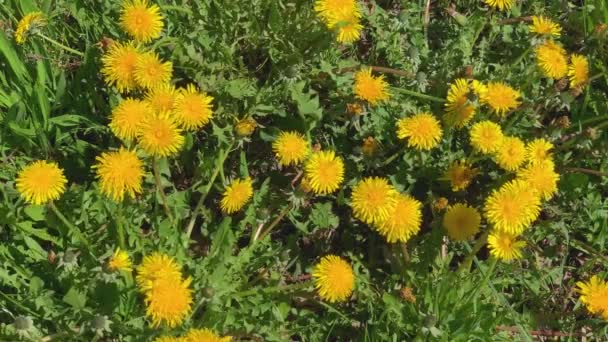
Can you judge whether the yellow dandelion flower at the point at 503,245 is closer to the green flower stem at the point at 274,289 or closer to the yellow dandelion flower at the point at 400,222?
the yellow dandelion flower at the point at 400,222

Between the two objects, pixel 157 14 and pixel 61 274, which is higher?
pixel 157 14

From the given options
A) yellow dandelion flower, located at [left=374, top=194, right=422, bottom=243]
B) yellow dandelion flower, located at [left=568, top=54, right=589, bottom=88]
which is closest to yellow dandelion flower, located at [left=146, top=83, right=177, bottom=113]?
yellow dandelion flower, located at [left=374, top=194, right=422, bottom=243]

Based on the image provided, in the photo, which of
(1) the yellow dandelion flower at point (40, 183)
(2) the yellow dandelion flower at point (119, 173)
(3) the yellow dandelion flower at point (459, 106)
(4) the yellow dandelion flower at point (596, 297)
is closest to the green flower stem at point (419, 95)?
(3) the yellow dandelion flower at point (459, 106)

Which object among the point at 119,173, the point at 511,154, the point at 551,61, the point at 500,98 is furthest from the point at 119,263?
the point at 551,61

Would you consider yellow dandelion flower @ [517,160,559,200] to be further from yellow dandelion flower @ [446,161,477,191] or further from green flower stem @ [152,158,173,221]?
green flower stem @ [152,158,173,221]

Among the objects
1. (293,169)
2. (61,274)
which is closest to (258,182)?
(293,169)

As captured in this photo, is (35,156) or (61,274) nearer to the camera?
(61,274)

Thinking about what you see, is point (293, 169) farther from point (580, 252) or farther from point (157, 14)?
point (580, 252)
